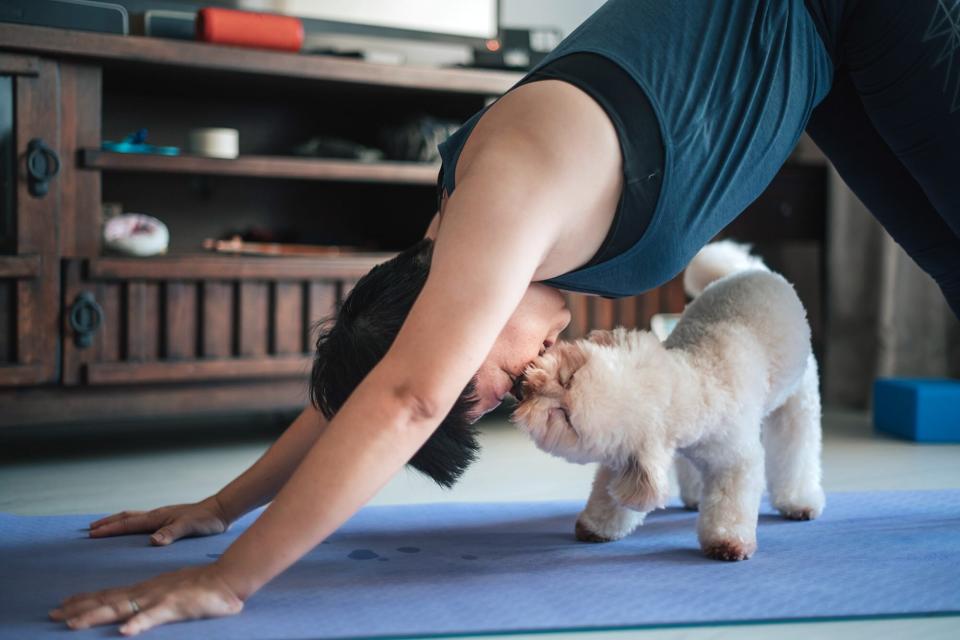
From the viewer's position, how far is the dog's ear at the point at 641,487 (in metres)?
1.12

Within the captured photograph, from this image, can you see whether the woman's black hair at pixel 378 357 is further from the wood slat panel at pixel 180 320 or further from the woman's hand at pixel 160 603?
the wood slat panel at pixel 180 320

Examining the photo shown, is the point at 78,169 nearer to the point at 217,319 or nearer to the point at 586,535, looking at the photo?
the point at 217,319

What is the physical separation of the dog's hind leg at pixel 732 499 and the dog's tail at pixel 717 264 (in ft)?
1.11

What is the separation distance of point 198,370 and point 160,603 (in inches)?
45.9

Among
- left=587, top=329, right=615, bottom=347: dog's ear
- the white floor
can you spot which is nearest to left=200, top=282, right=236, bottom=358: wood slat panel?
the white floor

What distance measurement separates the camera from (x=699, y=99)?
111 cm

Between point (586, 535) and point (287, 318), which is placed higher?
point (287, 318)

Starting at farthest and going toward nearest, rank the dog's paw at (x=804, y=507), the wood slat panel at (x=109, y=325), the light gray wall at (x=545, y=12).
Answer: the light gray wall at (x=545, y=12) → the wood slat panel at (x=109, y=325) → the dog's paw at (x=804, y=507)

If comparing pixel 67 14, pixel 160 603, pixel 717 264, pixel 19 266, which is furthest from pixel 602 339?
pixel 67 14

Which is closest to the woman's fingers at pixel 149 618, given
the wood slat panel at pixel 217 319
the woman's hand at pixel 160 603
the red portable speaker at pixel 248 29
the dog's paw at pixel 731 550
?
the woman's hand at pixel 160 603

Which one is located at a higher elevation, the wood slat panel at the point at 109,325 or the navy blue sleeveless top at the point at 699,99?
the navy blue sleeveless top at the point at 699,99

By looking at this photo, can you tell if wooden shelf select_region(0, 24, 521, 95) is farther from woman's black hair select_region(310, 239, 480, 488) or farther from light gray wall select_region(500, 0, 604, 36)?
woman's black hair select_region(310, 239, 480, 488)

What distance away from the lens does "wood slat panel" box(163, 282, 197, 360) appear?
203 cm

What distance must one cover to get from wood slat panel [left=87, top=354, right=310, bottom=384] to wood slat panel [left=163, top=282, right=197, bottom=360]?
29 mm
